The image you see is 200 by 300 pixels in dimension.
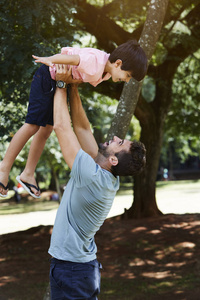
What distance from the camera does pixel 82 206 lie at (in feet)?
9.99

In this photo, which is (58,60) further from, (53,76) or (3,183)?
(3,183)

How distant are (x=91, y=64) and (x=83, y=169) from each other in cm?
80

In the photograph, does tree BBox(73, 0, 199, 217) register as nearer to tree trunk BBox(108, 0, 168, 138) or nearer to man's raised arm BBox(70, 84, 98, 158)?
tree trunk BBox(108, 0, 168, 138)

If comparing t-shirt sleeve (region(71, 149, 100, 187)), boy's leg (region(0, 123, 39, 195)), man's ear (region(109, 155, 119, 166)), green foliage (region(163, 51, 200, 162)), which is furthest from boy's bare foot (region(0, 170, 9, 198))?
green foliage (region(163, 51, 200, 162))

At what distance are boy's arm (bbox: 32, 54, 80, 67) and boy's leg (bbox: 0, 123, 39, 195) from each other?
2.19 feet

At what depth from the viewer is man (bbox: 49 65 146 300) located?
116 inches

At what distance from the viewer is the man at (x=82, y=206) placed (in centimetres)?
296

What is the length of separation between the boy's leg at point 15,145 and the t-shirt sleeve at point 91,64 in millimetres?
632

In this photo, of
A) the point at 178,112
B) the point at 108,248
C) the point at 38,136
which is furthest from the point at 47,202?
the point at 38,136

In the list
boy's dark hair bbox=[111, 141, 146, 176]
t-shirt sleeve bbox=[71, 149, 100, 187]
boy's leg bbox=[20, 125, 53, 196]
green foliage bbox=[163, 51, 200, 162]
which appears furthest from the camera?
green foliage bbox=[163, 51, 200, 162]

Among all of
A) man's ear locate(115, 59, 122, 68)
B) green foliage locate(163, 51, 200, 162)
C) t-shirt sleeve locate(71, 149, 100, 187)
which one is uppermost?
green foliage locate(163, 51, 200, 162)

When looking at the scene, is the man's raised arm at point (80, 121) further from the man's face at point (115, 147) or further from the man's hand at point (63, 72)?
the man's face at point (115, 147)

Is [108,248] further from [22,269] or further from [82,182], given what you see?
[82,182]

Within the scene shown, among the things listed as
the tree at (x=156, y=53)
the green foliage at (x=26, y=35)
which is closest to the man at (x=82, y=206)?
the green foliage at (x=26, y=35)
